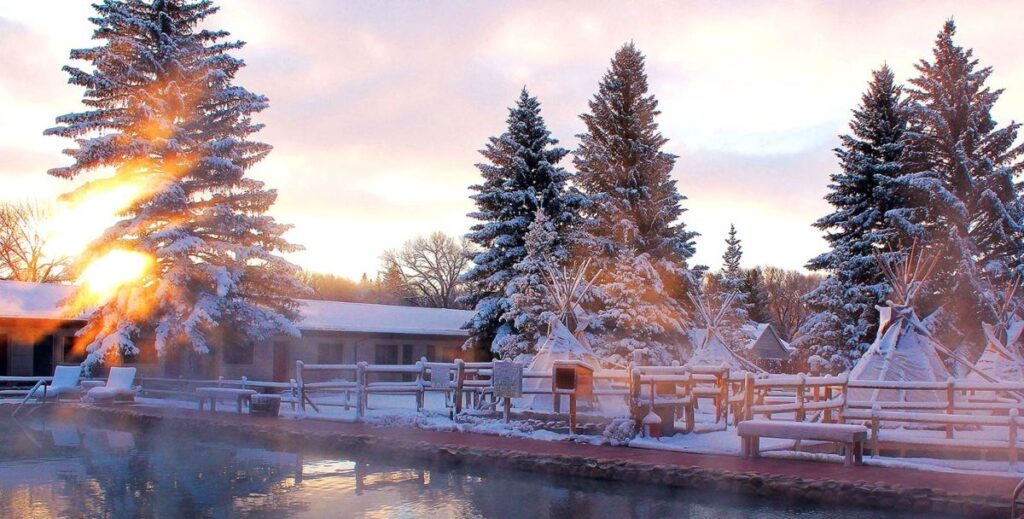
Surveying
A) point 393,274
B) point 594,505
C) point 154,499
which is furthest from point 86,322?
point 393,274

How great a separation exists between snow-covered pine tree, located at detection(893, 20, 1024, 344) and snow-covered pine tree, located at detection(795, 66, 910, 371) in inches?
41.1

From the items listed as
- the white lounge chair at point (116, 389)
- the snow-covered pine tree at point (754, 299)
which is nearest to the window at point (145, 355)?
the white lounge chair at point (116, 389)

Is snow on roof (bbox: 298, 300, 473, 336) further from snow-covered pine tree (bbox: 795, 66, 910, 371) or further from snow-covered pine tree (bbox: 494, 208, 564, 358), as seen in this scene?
snow-covered pine tree (bbox: 795, 66, 910, 371)

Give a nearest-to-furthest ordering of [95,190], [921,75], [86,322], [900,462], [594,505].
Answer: [594,505] → [900,462] → [95,190] → [86,322] → [921,75]

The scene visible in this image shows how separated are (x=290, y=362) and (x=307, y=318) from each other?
6.42ft

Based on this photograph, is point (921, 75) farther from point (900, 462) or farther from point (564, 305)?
point (900, 462)

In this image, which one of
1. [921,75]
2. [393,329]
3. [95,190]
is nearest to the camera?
[95,190]

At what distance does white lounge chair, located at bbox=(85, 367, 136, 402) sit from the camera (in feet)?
81.8

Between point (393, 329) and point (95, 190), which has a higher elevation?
point (95, 190)

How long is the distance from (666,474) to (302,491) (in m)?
5.05

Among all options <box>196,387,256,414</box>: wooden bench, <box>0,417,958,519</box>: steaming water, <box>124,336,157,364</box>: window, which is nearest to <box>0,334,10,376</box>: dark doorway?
<box>124,336,157,364</box>: window

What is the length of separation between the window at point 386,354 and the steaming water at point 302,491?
22204 millimetres

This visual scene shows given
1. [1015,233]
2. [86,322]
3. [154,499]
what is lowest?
[154,499]

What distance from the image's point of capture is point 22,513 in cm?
1021
